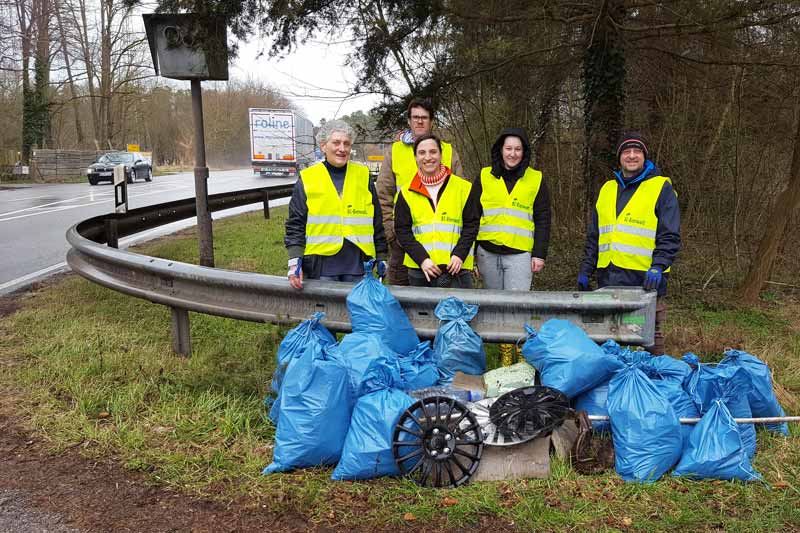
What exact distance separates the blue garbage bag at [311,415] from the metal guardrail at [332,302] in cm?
73

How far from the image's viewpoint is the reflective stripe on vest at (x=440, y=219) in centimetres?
410

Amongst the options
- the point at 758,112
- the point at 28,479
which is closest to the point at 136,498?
the point at 28,479

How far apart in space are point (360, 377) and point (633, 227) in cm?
206

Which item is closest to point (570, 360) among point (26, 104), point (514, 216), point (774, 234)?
point (514, 216)

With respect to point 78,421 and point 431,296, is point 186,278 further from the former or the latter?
point 431,296

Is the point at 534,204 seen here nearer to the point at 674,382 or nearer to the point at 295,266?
the point at 674,382

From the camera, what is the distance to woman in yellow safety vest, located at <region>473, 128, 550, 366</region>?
4.36 metres

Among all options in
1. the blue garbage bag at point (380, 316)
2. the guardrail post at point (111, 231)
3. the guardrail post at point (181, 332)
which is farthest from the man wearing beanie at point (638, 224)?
the guardrail post at point (111, 231)

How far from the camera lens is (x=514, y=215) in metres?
4.36

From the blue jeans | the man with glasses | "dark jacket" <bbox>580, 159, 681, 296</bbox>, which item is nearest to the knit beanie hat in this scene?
"dark jacket" <bbox>580, 159, 681, 296</bbox>

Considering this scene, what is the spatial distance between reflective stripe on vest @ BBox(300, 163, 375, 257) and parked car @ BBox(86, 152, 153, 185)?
23.8 metres

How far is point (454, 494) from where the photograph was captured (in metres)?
2.87

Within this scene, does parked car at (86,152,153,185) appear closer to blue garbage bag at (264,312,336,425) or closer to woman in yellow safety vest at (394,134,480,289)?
woman in yellow safety vest at (394,134,480,289)

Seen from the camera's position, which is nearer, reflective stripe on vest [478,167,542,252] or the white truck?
reflective stripe on vest [478,167,542,252]
